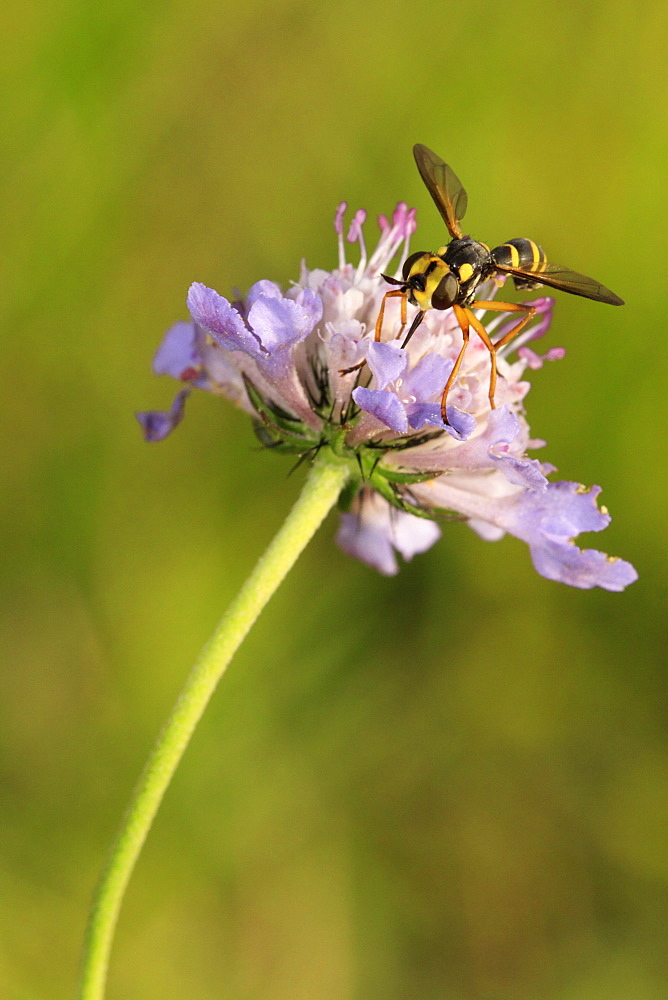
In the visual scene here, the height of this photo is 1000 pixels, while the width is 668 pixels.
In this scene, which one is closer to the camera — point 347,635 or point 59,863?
point 59,863

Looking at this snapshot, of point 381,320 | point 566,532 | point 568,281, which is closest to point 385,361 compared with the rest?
point 381,320

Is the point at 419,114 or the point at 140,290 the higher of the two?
the point at 419,114

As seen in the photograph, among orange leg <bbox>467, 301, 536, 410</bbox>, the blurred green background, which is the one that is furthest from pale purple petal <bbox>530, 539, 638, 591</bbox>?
the blurred green background

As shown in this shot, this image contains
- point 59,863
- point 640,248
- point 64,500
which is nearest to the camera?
point 59,863

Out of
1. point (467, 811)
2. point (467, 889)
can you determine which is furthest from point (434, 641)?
point (467, 889)

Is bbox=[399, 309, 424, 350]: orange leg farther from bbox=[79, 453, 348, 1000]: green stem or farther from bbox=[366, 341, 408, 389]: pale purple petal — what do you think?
bbox=[79, 453, 348, 1000]: green stem

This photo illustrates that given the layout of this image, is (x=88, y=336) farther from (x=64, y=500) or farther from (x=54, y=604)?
(x=54, y=604)
